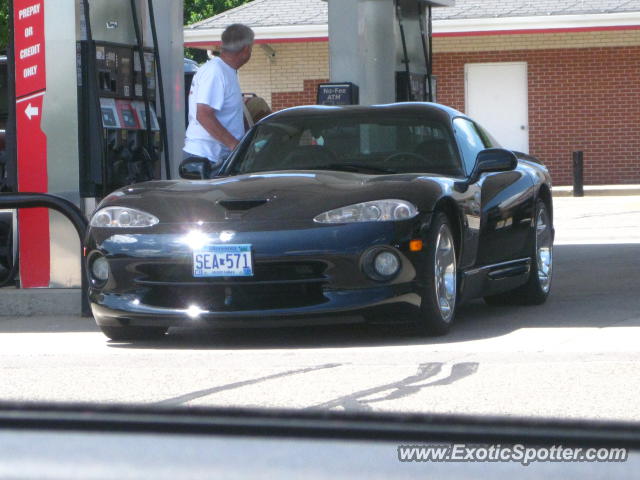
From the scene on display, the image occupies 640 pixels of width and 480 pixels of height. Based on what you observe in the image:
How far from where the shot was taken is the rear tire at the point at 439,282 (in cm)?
646

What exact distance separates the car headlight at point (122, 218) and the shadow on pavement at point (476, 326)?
26.1 inches

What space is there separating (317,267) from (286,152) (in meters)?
1.54

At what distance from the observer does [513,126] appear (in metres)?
27.1

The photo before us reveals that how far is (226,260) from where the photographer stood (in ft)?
20.6

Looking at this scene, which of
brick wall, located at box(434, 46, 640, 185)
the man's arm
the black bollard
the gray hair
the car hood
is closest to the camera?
the car hood

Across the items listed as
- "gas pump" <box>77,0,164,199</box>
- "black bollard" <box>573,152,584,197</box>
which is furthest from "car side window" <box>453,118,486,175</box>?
"black bollard" <box>573,152,584,197</box>

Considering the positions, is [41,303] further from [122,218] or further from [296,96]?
[296,96]

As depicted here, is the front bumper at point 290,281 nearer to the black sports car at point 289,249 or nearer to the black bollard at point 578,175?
the black sports car at point 289,249

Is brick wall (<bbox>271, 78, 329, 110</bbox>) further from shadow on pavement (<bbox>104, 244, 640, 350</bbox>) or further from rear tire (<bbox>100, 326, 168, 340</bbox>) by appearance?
rear tire (<bbox>100, 326, 168, 340</bbox>)

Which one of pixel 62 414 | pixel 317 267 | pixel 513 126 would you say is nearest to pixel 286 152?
pixel 317 267

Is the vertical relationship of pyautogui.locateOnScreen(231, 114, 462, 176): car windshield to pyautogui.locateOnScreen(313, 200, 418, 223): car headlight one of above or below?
above

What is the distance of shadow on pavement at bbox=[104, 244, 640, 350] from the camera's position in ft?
22.0

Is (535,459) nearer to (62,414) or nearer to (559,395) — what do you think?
(62,414)

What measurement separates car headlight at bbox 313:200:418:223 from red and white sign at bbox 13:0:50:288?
3213mm
